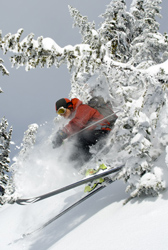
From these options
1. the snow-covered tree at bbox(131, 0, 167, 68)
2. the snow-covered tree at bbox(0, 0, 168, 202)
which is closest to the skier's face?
the snow-covered tree at bbox(0, 0, 168, 202)

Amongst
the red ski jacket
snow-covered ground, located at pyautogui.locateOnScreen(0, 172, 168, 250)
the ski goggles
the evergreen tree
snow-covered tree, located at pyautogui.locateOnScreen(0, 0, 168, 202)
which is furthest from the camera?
the evergreen tree

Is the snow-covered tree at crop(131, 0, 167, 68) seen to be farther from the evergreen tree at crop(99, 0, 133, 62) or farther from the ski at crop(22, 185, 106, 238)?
the ski at crop(22, 185, 106, 238)

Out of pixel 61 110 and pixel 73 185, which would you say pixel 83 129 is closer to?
pixel 61 110

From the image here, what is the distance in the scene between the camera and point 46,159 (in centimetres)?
787

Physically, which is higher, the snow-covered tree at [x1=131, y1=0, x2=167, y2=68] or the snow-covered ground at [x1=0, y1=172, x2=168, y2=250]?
the snow-covered tree at [x1=131, y1=0, x2=167, y2=68]

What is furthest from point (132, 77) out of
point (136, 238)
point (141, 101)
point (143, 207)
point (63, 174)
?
point (63, 174)

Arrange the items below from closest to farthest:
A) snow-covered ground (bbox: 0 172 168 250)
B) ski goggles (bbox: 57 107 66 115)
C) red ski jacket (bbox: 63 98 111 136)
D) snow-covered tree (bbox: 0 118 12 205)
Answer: snow-covered ground (bbox: 0 172 168 250), red ski jacket (bbox: 63 98 111 136), ski goggles (bbox: 57 107 66 115), snow-covered tree (bbox: 0 118 12 205)

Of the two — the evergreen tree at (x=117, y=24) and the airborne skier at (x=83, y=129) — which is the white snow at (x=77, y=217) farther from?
the evergreen tree at (x=117, y=24)

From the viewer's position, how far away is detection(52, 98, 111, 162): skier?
705 cm

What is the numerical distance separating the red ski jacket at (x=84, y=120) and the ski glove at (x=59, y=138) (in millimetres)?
146

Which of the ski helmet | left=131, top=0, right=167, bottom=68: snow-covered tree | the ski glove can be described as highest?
left=131, top=0, right=167, bottom=68: snow-covered tree

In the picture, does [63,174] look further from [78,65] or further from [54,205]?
[78,65]

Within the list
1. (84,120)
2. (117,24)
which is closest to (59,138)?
(84,120)

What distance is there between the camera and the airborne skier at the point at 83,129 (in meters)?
7.05
